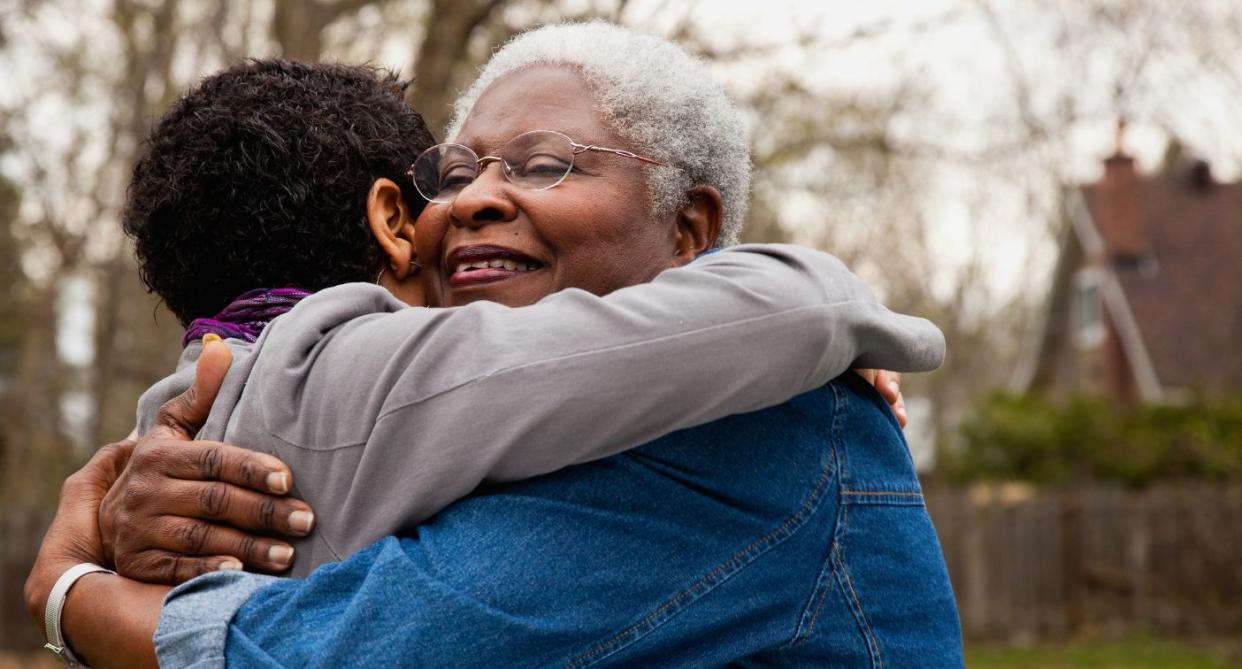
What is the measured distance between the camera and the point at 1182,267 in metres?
26.5

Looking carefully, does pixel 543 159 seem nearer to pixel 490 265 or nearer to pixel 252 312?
pixel 490 265

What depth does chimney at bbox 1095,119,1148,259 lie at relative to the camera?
25891 millimetres

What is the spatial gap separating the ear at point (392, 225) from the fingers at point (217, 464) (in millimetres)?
606

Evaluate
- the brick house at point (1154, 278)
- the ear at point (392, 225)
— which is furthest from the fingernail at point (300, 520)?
the brick house at point (1154, 278)

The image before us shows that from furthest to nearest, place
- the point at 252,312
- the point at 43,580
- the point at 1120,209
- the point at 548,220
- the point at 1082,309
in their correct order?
the point at 1082,309 < the point at 1120,209 < the point at 548,220 < the point at 252,312 < the point at 43,580

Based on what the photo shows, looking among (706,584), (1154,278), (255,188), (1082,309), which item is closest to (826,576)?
(706,584)

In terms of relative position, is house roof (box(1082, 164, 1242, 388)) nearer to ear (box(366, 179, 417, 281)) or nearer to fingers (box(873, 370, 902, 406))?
fingers (box(873, 370, 902, 406))

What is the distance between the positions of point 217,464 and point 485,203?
2.44 feet

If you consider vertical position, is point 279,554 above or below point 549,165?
below

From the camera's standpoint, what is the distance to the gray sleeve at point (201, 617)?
194 centimetres

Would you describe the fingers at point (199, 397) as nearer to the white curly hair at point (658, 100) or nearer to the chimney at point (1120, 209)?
the white curly hair at point (658, 100)

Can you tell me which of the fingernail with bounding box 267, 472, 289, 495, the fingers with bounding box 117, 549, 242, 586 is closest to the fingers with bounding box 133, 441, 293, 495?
the fingernail with bounding box 267, 472, 289, 495

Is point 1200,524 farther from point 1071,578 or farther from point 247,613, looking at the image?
point 247,613

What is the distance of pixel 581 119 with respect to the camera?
2572mm
